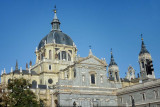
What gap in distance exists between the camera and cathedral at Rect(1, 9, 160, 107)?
53.9 metres

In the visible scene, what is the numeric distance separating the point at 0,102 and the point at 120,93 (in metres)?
31.3

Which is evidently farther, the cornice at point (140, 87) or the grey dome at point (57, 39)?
the grey dome at point (57, 39)

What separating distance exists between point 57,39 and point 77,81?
74.4ft

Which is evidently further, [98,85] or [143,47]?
[143,47]

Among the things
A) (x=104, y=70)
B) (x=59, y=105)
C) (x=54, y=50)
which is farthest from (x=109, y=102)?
(x=54, y=50)

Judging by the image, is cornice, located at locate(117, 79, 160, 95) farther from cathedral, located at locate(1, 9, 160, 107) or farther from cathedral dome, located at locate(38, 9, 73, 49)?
cathedral dome, located at locate(38, 9, 73, 49)

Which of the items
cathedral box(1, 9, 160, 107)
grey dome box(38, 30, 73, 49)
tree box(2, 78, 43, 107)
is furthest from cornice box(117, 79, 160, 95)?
grey dome box(38, 30, 73, 49)

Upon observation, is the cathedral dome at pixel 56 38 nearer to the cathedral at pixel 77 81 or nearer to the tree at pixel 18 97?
the cathedral at pixel 77 81

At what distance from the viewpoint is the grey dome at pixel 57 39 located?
7606 cm

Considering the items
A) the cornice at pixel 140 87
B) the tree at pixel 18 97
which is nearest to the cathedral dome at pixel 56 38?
the cornice at pixel 140 87

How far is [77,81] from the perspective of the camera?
191 ft

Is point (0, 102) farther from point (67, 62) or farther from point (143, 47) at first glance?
point (143, 47)

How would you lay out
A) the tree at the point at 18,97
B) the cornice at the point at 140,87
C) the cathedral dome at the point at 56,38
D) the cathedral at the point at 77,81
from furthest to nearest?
the cathedral dome at the point at 56,38
the cathedral at the point at 77,81
the cornice at the point at 140,87
the tree at the point at 18,97

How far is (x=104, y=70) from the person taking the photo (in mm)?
63469
